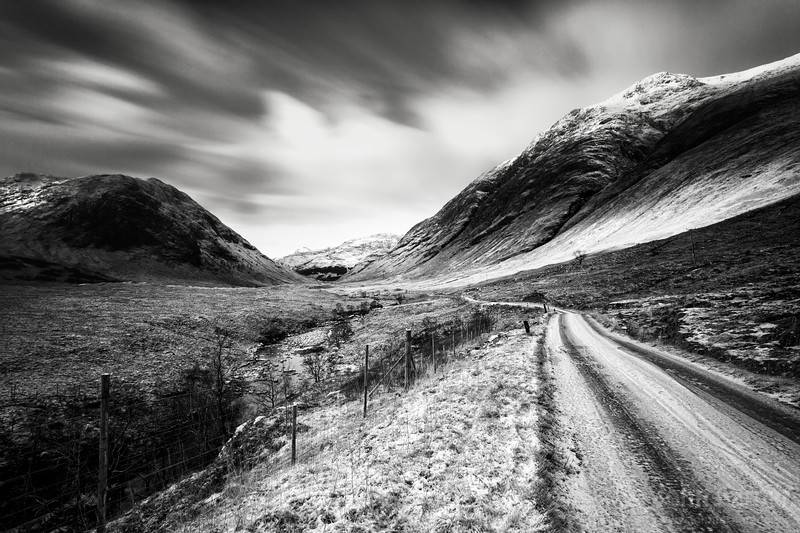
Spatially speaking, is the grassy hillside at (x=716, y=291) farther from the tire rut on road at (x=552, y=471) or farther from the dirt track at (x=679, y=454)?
the tire rut on road at (x=552, y=471)

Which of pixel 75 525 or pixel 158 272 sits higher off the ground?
pixel 158 272

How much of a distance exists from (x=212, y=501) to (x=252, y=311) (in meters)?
44.4

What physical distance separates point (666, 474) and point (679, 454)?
1040 millimetres

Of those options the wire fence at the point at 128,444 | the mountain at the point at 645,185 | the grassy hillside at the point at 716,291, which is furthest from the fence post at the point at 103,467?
the mountain at the point at 645,185

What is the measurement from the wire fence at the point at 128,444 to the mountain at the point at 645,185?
90515 millimetres

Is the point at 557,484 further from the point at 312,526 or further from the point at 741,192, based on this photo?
the point at 741,192

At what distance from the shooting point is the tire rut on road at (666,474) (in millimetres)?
4848

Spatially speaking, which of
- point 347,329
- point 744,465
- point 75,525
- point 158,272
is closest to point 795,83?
point 347,329

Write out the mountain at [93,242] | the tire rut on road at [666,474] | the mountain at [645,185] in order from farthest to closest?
the mountain at [93,242], the mountain at [645,185], the tire rut on road at [666,474]

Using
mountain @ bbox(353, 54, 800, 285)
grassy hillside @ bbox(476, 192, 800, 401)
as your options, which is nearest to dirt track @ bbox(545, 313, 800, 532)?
grassy hillside @ bbox(476, 192, 800, 401)

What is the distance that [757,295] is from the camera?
22047 mm

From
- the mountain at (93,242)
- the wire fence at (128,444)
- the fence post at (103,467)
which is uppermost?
the mountain at (93,242)

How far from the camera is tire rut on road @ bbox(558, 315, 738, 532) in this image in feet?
15.9

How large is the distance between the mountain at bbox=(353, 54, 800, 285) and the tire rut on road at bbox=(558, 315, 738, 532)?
85.7 meters
